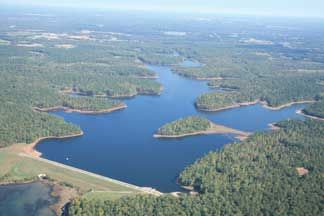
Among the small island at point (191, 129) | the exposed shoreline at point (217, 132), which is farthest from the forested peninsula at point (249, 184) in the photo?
the small island at point (191, 129)

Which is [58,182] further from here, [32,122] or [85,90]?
[85,90]

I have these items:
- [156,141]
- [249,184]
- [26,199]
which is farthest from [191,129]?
[26,199]

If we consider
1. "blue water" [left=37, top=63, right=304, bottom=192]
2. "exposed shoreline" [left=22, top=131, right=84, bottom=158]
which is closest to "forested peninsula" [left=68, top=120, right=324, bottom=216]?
"blue water" [left=37, top=63, right=304, bottom=192]

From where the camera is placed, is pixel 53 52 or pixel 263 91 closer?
pixel 263 91

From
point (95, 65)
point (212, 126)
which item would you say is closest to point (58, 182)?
point (212, 126)

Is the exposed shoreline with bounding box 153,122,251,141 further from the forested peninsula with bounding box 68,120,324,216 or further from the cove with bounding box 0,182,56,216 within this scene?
the cove with bounding box 0,182,56,216
